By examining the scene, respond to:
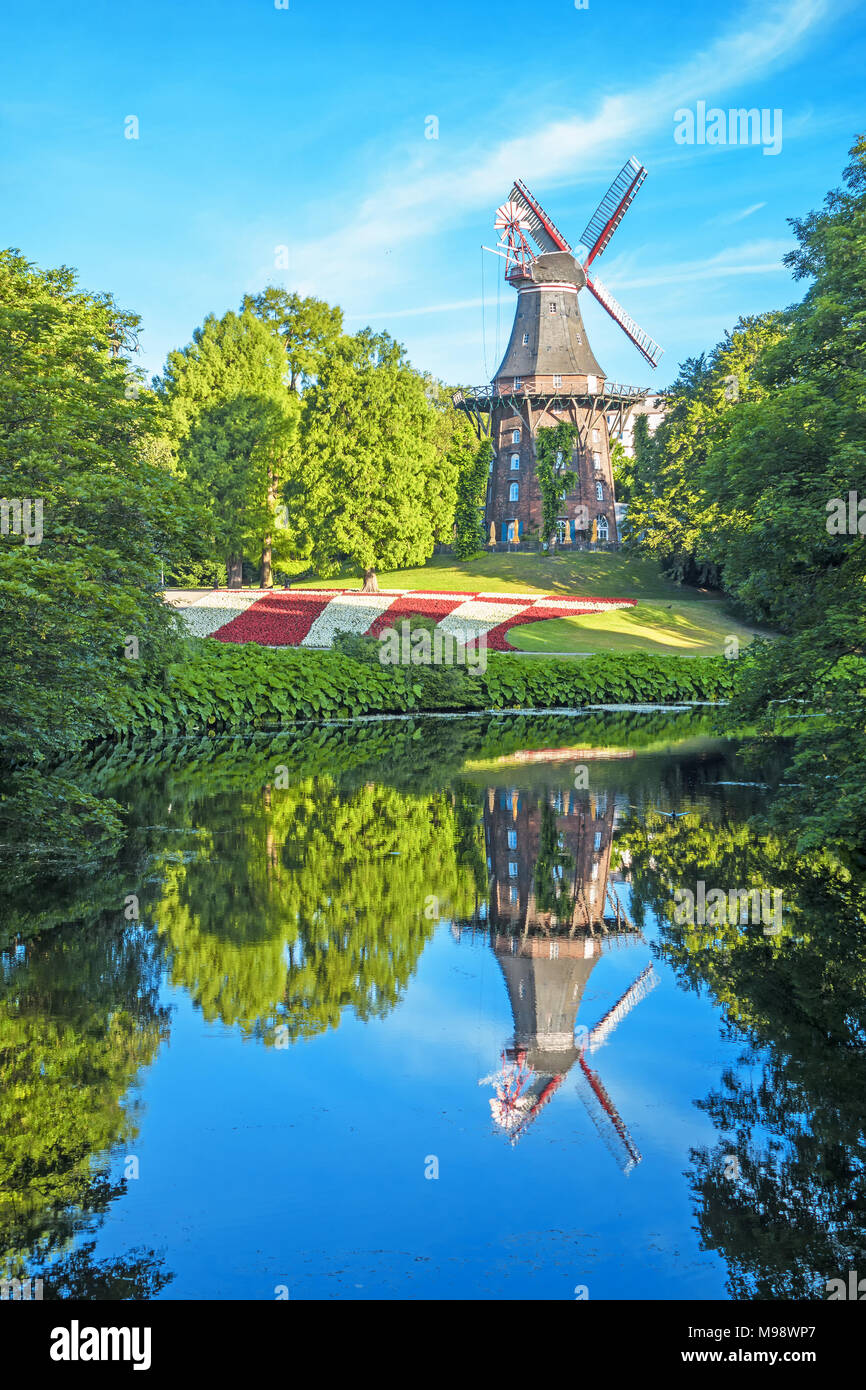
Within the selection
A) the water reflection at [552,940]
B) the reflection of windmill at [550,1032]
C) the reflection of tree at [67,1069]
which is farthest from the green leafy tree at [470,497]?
the reflection of tree at [67,1069]

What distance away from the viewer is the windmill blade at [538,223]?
209 ft

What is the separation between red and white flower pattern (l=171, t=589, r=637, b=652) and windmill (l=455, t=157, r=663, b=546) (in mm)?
16967

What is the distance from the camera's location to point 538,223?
64.6 metres

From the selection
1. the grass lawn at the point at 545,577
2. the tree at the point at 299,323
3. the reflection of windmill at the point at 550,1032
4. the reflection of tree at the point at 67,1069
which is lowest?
→ the reflection of windmill at the point at 550,1032

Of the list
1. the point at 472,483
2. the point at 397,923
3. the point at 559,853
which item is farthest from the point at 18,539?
the point at 472,483

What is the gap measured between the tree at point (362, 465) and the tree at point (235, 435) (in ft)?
5.95

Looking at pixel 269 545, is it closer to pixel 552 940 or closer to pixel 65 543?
pixel 65 543

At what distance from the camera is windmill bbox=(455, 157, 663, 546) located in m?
65.1

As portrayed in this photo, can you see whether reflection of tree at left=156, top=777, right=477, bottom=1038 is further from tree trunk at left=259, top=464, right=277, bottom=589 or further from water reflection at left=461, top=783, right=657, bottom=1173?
tree trunk at left=259, top=464, right=277, bottom=589

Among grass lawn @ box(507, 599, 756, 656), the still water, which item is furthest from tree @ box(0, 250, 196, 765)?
grass lawn @ box(507, 599, 756, 656)

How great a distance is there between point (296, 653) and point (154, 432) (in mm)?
15005

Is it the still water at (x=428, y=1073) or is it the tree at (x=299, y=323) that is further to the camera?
the tree at (x=299, y=323)

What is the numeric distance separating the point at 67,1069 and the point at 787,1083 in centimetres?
429

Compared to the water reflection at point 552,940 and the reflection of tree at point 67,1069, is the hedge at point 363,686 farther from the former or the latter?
the reflection of tree at point 67,1069
